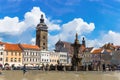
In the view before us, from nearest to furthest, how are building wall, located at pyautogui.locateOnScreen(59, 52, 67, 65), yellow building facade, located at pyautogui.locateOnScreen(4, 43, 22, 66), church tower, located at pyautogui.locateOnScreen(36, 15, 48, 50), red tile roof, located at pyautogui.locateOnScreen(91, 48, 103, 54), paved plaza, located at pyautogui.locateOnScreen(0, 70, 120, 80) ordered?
paved plaza, located at pyautogui.locateOnScreen(0, 70, 120, 80), yellow building facade, located at pyautogui.locateOnScreen(4, 43, 22, 66), church tower, located at pyautogui.locateOnScreen(36, 15, 48, 50), building wall, located at pyautogui.locateOnScreen(59, 52, 67, 65), red tile roof, located at pyautogui.locateOnScreen(91, 48, 103, 54)

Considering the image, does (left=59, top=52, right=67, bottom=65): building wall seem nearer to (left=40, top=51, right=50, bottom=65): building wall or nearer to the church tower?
the church tower

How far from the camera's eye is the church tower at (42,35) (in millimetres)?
136125

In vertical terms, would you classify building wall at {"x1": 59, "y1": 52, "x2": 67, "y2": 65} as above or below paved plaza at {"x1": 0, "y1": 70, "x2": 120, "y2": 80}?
above

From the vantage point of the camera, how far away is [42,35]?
456ft

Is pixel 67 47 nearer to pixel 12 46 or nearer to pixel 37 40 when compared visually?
pixel 37 40

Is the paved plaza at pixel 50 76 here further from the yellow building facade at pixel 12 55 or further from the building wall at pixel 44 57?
the building wall at pixel 44 57

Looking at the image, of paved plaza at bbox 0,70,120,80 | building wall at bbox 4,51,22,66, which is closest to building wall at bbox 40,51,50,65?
building wall at bbox 4,51,22,66

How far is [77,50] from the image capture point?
6278 cm

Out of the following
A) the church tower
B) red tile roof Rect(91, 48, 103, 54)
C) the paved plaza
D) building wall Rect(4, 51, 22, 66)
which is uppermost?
the church tower

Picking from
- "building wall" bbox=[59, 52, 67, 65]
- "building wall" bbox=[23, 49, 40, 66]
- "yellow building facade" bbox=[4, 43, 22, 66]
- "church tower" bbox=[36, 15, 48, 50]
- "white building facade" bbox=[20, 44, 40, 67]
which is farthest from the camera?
"building wall" bbox=[59, 52, 67, 65]

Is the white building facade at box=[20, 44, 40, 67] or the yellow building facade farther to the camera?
the white building facade at box=[20, 44, 40, 67]

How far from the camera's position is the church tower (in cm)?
13612

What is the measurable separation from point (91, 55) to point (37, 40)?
82.1 feet

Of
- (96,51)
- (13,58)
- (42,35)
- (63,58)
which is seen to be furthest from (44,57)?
(96,51)
